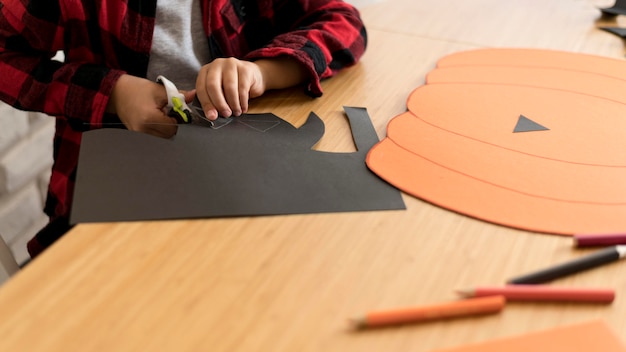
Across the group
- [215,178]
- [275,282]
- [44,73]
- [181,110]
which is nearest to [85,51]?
[44,73]

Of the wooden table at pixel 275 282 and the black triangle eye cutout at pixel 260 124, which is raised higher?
the wooden table at pixel 275 282

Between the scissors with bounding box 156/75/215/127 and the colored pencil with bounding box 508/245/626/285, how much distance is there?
0.32m

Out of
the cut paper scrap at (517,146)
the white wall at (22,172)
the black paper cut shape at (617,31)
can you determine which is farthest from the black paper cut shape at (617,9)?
the white wall at (22,172)

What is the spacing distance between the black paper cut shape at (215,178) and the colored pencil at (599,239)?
14 centimetres

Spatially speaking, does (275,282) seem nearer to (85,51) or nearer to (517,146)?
(517,146)

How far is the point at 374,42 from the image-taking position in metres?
0.81

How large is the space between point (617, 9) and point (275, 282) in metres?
0.82

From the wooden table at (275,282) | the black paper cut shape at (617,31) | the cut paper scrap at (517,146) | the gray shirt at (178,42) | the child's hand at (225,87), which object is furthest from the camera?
the black paper cut shape at (617,31)

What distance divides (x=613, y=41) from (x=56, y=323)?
0.80 meters

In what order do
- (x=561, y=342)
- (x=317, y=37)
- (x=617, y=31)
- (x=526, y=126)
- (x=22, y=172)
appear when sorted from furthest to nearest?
1. (x=22, y=172)
2. (x=617, y=31)
3. (x=317, y=37)
4. (x=526, y=126)
5. (x=561, y=342)

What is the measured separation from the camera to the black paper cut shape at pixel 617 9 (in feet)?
2.93

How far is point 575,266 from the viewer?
403mm

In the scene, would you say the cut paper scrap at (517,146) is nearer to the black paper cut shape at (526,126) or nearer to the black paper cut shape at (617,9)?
the black paper cut shape at (526,126)

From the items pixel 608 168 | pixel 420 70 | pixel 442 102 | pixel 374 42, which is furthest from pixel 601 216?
pixel 374 42
